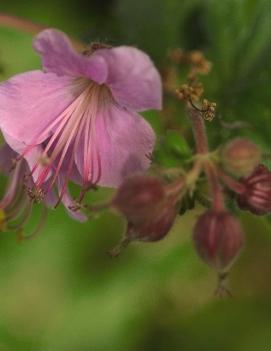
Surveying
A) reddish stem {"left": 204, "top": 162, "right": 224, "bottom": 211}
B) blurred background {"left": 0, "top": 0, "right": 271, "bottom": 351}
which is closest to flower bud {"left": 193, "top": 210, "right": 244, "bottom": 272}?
reddish stem {"left": 204, "top": 162, "right": 224, "bottom": 211}

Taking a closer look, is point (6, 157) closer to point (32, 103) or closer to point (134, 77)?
point (32, 103)

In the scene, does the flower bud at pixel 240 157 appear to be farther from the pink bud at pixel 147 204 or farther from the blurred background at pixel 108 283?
the blurred background at pixel 108 283

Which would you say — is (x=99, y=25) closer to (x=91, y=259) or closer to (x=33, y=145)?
(x=91, y=259)

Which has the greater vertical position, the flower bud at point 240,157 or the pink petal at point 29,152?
the flower bud at point 240,157

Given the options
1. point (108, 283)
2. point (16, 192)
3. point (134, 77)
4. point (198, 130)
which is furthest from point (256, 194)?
point (108, 283)

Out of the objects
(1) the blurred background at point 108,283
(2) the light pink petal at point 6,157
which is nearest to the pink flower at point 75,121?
(2) the light pink petal at point 6,157

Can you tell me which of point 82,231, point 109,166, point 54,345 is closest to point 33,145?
point 109,166

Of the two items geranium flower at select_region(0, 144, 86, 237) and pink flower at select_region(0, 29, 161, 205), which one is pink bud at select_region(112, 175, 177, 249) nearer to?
pink flower at select_region(0, 29, 161, 205)
